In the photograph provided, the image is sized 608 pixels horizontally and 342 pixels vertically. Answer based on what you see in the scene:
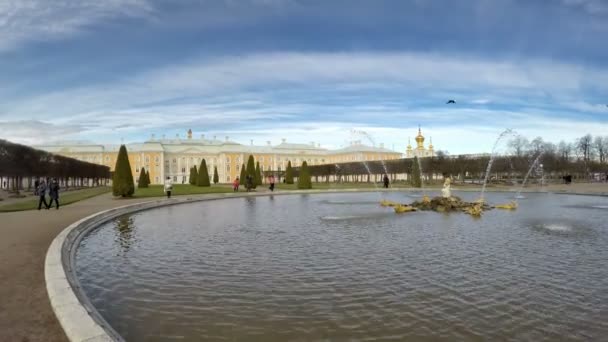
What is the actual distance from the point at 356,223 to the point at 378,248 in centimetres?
423

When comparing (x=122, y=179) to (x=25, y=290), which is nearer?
(x=25, y=290)

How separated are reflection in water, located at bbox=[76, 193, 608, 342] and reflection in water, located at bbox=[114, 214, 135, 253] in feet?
0.38

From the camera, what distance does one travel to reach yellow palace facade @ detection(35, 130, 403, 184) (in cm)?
9569

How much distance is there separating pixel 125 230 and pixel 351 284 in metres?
8.05

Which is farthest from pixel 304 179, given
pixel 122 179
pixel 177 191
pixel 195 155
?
pixel 195 155

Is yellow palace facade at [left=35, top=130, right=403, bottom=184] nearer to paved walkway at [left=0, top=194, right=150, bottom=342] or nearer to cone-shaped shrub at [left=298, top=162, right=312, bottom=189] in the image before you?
cone-shaped shrub at [left=298, top=162, right=312, bottom=189]

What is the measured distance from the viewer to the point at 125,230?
39.6 ft

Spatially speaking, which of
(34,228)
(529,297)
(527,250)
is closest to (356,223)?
(527,250)

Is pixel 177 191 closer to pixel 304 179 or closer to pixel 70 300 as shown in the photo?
pixel 304 179

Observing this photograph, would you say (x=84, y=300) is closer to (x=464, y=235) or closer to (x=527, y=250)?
(x=527, y=250)

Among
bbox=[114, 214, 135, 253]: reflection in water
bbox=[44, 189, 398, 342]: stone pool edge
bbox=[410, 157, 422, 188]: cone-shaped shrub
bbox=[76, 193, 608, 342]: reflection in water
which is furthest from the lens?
bbox=[410, 157, 422, 188]: cone-shaped shrub

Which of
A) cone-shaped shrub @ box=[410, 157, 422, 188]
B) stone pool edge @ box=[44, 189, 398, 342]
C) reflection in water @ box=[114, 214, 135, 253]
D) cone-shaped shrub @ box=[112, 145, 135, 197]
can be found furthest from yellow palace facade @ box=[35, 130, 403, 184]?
stone pool edge @ box=[44, 189, 398, 342]

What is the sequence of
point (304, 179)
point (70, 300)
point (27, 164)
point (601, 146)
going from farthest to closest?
point (601, 146) → point (304, 179) → point (27, 164) → point (70, 300)

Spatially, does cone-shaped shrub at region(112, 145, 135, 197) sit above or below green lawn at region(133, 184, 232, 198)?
above
